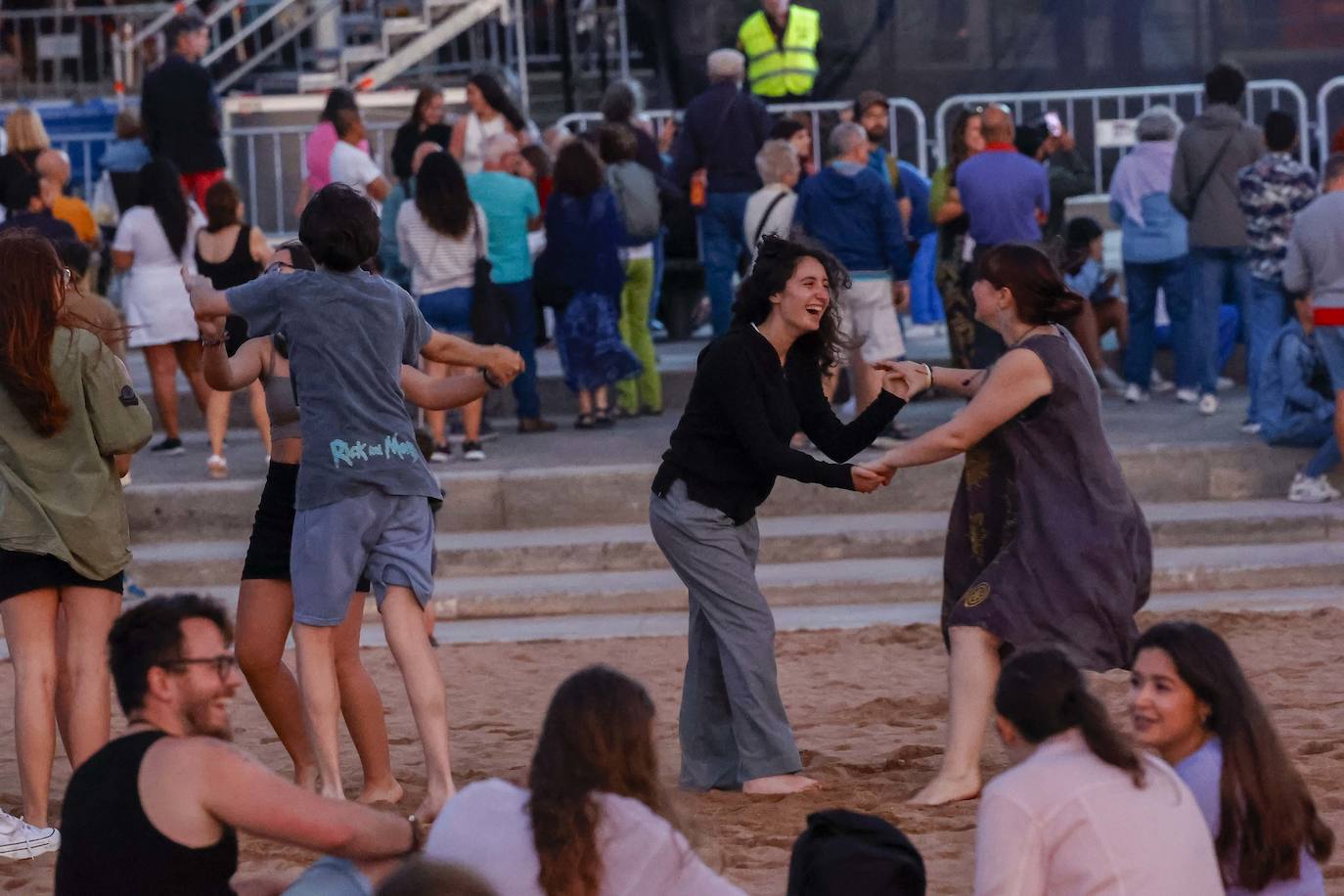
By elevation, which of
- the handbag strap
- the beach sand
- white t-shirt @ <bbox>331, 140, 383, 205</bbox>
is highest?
white t-shirt @ <bbox>331, 140, 383, 205</bbox>

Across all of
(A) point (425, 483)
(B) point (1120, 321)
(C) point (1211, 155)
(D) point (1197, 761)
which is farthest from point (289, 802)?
(B) point (1120, 321)

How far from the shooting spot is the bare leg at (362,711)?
633 cm

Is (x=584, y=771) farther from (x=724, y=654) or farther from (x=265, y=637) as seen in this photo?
(x=265, y=637)

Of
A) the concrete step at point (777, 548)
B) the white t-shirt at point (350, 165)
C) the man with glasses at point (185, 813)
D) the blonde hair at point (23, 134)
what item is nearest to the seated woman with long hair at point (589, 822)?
the man with glasses at point (185, 813)

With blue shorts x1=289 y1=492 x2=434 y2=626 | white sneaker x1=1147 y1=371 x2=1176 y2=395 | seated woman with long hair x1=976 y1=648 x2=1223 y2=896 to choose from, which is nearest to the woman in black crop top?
blue shorts x1=289 y1=492 x2=434 y2=626

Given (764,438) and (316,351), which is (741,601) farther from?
(316,351)

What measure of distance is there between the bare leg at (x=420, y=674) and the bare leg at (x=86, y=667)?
2.65ft

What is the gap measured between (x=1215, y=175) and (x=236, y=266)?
5455 millimetres

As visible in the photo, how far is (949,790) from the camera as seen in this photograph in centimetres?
631

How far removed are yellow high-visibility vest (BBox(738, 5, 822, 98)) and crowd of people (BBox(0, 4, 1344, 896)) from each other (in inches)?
139

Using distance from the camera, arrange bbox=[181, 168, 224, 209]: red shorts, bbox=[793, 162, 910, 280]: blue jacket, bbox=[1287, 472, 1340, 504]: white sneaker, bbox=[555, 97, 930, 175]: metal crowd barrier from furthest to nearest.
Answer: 1. bbox=[555, 97, 930, 175]: metal crowd barrier
2. bbox=[181, 168, 224, 209]: red shorts
3. bbox=[793, 162, 910, 280]: blue jacket
4. bbox=[1287, 472, 1340, 504]: white sneaker

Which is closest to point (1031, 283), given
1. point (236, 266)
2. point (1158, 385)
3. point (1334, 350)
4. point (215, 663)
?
point (215, 663)

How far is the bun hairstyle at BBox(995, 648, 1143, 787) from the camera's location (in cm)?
412

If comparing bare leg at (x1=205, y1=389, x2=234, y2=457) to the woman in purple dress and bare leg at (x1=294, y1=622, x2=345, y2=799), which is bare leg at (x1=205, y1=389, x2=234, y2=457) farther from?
the woman in purple dress
